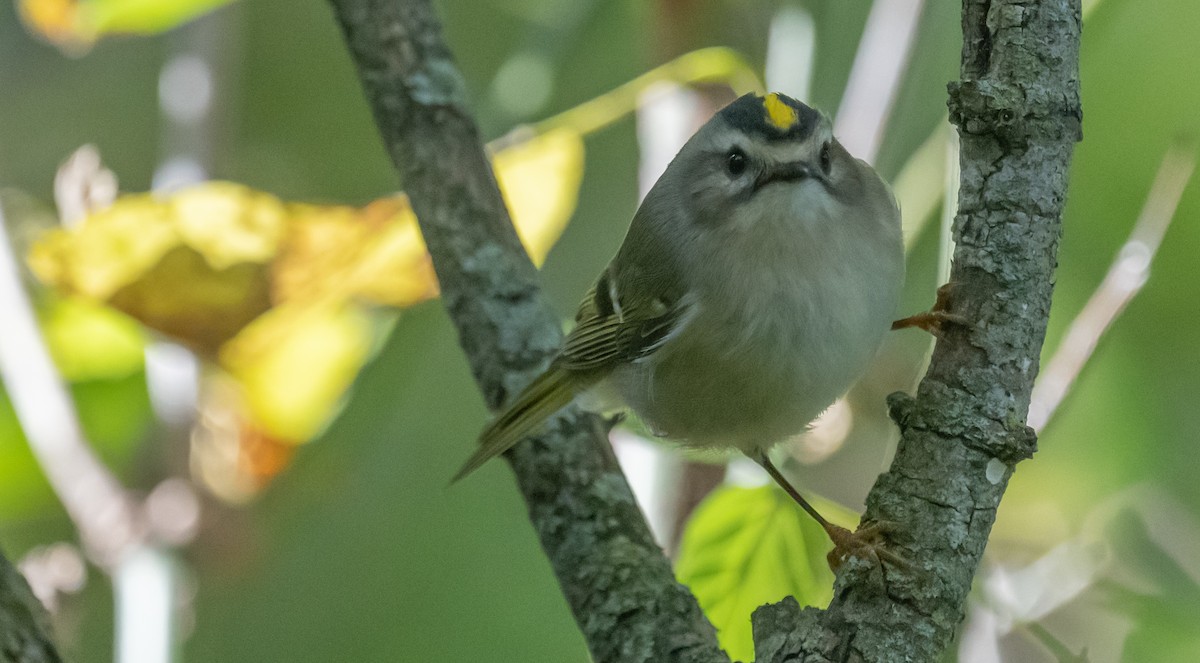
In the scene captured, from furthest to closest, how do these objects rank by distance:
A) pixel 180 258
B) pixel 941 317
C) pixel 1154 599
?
pixel 180 258
pixel 1154 599
pixel 941 317

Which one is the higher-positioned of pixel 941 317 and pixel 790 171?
pixel 790 171

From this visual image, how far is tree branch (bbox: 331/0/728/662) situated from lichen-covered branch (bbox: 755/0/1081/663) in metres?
0.40

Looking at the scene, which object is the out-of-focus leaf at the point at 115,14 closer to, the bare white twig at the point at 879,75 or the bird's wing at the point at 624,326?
the bird's wing at the point at 624,326

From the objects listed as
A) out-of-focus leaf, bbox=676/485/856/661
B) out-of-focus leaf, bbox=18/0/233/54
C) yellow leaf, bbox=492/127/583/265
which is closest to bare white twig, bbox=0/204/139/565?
out-of-focus leaf, bbox=18/0/233/54

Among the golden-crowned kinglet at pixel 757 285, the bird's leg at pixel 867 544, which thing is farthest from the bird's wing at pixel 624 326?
the bird's leg at pixel 867 544

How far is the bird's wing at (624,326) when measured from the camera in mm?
1503

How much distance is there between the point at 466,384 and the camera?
103 inches

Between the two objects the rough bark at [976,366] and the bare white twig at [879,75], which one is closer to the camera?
the rough bark at [976,366]

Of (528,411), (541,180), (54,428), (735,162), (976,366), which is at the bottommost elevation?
(976,366)

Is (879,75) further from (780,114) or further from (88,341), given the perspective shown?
(88,341)

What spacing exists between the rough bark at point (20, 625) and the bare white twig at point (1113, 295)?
1.11 meters

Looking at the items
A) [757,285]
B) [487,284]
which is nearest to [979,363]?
[757,285]

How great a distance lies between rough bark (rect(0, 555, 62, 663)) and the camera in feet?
3.34

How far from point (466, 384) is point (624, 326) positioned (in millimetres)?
1083
